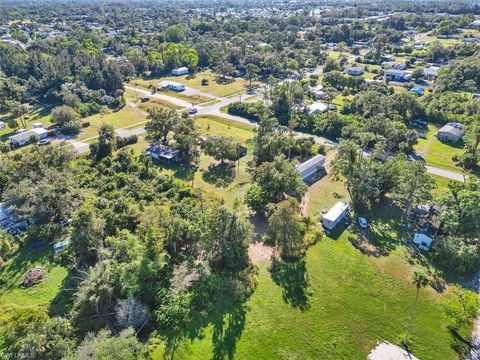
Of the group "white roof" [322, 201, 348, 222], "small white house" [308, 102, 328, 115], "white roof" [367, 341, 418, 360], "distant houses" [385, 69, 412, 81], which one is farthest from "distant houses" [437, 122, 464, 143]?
"white roof" [367, 341, 418, 360]

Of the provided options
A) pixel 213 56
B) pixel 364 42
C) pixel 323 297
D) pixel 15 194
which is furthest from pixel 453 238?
pixel 364 42

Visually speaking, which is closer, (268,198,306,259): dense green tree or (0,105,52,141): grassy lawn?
(268,198,306,259): dense green tree

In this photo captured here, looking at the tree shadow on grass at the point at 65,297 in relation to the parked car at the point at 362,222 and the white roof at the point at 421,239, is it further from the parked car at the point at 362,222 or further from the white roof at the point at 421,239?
the white roof at the point at 421,239

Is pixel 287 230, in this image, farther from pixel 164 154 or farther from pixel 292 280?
pixel 164 154

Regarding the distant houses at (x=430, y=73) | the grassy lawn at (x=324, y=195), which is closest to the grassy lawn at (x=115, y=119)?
the grassy lawn at (x=324, y=195)

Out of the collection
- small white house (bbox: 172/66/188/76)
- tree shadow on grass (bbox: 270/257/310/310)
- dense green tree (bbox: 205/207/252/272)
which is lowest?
small white house (bbox: 172/66/188/76)

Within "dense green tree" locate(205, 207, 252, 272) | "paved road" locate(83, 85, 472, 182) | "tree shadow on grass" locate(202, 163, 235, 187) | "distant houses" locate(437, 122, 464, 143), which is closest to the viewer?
"dense green tree" locate(205, 207, 252, 272)

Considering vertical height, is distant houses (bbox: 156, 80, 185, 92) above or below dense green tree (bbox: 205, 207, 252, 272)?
below

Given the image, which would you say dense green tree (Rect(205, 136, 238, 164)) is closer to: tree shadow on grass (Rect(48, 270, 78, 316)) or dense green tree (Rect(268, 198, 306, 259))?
dense green tree (Rect(268, 198, 306, 259))
